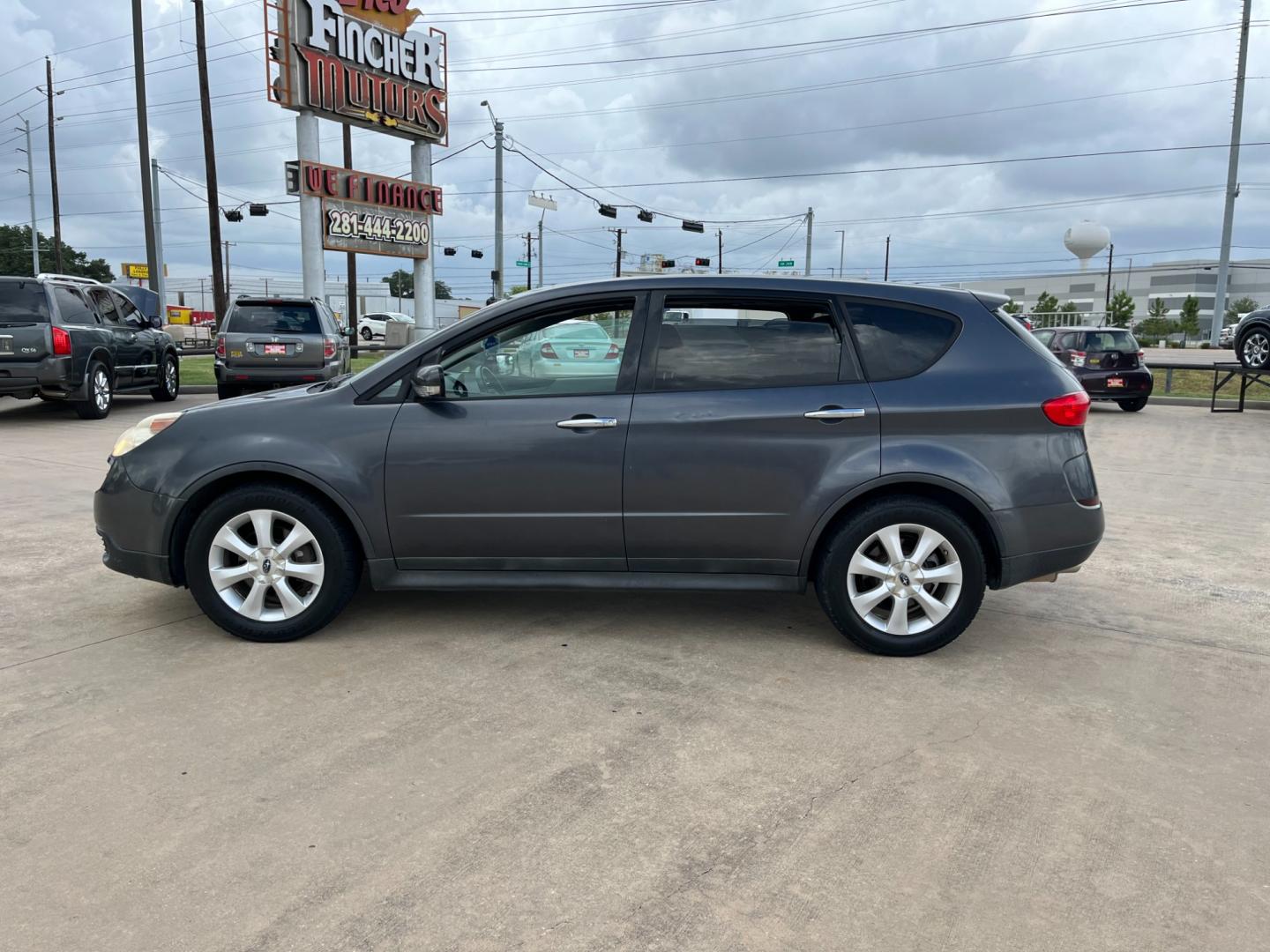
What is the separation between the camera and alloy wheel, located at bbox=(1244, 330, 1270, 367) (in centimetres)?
1650

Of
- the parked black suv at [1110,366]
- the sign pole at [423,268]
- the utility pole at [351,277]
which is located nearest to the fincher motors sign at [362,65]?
the sign pole at [423,268]

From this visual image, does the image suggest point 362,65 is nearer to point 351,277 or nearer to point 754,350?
point 351,277

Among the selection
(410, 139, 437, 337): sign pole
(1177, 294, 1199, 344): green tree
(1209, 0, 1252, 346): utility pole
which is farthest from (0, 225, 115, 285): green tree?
(1177, 294, 1199, 344): green tree

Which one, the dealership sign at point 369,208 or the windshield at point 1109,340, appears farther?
the dealership sign at point 369,208

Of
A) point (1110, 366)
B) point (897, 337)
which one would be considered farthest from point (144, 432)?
point (1110, 366)

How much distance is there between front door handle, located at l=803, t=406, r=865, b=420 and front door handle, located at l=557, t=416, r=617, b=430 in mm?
862

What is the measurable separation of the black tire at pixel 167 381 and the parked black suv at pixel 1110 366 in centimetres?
1510

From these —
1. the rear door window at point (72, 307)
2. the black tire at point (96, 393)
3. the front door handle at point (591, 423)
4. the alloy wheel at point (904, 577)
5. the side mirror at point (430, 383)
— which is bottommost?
the alloy wheel at point (904, 577)

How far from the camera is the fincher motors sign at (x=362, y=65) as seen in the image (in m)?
21.6

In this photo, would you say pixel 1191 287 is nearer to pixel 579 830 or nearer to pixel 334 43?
pixel 334 43

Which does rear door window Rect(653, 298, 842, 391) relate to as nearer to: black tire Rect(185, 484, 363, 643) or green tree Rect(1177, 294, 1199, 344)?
black tire Rect(185, 484, 363, 643)

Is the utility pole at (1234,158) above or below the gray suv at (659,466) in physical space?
above

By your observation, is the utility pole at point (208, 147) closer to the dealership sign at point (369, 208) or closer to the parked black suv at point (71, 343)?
the dealership sign at point (369, 208)

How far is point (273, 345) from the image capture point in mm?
13750
